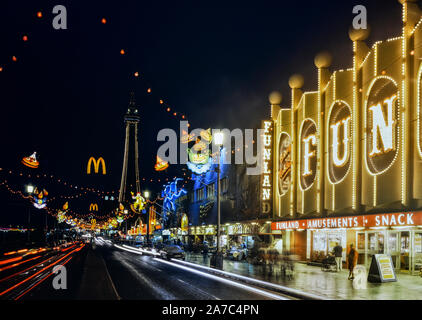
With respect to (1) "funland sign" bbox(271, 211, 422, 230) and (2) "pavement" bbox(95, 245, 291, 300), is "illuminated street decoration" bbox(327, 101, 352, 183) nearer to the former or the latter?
(1) "funland sign" bbox(271, 211, 422, 230)

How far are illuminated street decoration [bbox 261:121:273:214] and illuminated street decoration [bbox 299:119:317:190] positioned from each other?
4.19 meters

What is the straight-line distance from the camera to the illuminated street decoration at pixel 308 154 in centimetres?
3203

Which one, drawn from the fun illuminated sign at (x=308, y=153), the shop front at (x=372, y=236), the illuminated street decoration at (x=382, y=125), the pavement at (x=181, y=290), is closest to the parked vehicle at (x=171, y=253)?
the shop front at (x=372, y=236)

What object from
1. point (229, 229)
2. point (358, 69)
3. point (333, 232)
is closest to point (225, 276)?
point (333, 232)

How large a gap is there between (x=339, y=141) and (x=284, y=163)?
342 inches

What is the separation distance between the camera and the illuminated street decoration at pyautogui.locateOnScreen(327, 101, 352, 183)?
27.3m

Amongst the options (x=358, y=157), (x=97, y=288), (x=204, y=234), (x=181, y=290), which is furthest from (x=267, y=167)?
(x=204, y=234)

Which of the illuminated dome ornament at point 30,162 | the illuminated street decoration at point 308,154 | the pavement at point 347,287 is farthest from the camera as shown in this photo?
the illuminated dome ornament at point 30,162

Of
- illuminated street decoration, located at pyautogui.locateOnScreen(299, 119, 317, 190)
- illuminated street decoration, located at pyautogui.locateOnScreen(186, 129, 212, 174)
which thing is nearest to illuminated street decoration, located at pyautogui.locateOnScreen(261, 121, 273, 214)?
illuminated street decoration, located at pyautogui.locateOnScreen(299, 119, 317, 190)

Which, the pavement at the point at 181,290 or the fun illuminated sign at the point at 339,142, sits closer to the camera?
the pavement at the point at 181,290

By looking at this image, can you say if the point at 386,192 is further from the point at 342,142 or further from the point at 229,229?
the point at 229,229

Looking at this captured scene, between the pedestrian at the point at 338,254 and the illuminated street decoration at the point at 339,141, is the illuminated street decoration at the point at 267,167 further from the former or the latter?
the pedestrian at the point at 338,254

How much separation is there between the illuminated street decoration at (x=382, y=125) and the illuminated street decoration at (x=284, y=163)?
1104 centimetres
